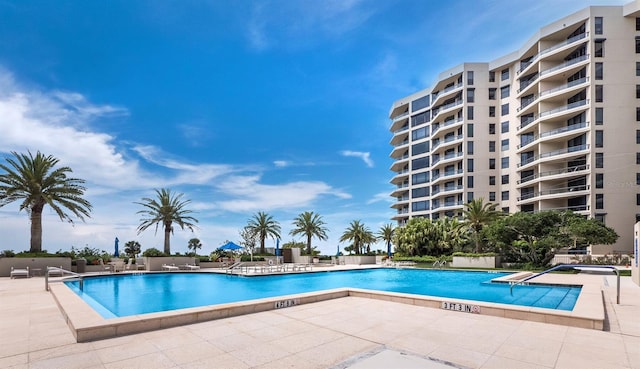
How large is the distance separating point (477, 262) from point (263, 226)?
2373 centimetres

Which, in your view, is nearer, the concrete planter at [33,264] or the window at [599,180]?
the concrete planter at [33,264]

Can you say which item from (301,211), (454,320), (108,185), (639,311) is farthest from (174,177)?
(639,311)

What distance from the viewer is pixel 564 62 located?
139 feet

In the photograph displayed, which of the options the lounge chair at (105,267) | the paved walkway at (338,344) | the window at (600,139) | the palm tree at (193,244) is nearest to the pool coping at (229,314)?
the paved walkway at (338,344)

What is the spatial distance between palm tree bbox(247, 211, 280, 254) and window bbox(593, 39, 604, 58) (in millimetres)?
40839

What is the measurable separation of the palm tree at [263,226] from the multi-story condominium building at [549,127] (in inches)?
1068

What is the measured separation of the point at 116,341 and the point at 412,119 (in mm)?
62940

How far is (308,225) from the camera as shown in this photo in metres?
46.2

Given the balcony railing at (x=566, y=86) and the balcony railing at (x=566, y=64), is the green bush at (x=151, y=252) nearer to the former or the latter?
the balcony railing at (x=566, y=86)

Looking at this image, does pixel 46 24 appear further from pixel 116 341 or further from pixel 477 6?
pixel 477 6

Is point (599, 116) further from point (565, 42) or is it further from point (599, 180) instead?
point (565, 42)

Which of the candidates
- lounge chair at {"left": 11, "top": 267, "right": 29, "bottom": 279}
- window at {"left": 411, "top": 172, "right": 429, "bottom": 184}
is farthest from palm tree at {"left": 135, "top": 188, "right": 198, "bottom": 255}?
window at {"left": 411, "top": 172, "right": 429, "bottom": 184}

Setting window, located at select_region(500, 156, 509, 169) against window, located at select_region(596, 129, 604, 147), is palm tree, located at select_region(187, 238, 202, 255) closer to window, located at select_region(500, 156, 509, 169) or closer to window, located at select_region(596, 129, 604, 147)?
window, located at select_region(500, 156, 509, 169)

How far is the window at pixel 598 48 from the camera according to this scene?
38.6 m
